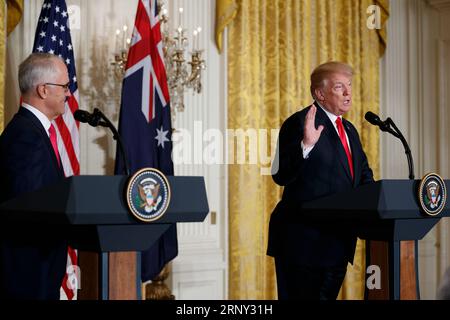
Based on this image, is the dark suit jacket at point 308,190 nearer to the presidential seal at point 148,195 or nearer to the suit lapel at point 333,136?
the suit lapel at point 333,136

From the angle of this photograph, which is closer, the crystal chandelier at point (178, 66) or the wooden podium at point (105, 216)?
the wooden podium at point (105, 216)

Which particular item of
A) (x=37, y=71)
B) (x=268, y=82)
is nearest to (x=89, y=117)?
(x=37, y=71)

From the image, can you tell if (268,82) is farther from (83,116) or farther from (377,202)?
(83,116)

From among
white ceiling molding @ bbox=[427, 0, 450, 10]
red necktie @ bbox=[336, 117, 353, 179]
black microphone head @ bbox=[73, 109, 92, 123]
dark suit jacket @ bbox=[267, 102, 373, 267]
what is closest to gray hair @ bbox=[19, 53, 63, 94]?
black microphone head @ bbox=[73, 109, 92, 123]

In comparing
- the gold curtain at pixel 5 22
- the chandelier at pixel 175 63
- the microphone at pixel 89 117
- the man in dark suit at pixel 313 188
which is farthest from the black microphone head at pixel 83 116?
the chandelier at pixel 175 63

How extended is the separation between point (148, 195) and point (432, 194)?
145cm

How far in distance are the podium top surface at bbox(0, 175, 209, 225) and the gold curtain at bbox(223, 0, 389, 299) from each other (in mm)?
3439

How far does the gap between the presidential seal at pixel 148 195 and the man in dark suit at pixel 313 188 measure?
1058 mm

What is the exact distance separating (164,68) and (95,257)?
2.72 m

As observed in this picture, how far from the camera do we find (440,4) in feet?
23.9

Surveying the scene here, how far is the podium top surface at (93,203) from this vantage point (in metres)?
2.37

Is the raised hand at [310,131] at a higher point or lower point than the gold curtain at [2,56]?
lower

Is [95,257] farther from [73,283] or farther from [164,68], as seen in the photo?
[164,68]
